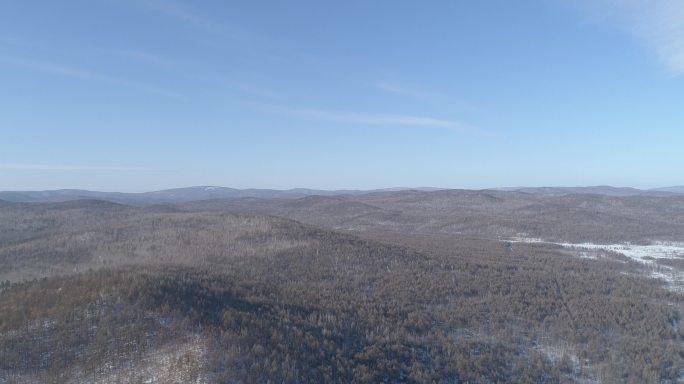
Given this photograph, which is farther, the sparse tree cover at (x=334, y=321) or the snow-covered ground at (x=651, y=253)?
the snow-covered ground at (x=651, y=253)

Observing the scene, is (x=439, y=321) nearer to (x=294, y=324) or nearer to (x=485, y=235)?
(x=294, y=324)

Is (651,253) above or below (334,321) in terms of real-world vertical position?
below

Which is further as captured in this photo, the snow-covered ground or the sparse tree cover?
the snow-covered ground

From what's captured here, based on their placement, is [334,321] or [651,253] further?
[651,253]

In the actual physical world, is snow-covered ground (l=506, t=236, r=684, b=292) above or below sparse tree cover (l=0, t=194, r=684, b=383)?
below
